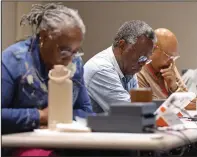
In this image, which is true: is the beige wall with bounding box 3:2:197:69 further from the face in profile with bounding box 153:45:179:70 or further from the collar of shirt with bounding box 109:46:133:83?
the collar of shirt with bounding box 109:46:133:83

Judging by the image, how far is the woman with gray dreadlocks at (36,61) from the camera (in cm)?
168

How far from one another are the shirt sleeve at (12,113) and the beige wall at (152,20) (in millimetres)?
1932

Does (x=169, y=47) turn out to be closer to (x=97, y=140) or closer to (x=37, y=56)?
(x=37, y=56)

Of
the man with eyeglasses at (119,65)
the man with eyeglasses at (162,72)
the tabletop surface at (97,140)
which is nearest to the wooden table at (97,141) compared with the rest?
the tabletop surface at (97,140)

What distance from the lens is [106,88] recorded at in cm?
249

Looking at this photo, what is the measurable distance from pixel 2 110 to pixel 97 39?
7.59ft

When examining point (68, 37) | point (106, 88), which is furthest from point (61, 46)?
point (106, 88)

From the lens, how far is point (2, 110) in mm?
1636

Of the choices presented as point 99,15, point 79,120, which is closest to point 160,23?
point 99,15

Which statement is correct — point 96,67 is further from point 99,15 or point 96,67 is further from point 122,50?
point 99,15

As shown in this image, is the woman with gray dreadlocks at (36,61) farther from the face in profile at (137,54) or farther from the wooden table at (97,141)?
the face in profile at (137,54)

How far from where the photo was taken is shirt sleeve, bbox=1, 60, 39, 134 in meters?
1.64

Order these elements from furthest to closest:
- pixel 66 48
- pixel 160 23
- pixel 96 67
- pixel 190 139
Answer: pixel 160 23, pixel 96 67, pixel 66 48, pixel 190 139

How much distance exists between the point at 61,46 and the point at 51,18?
0.13 metres
